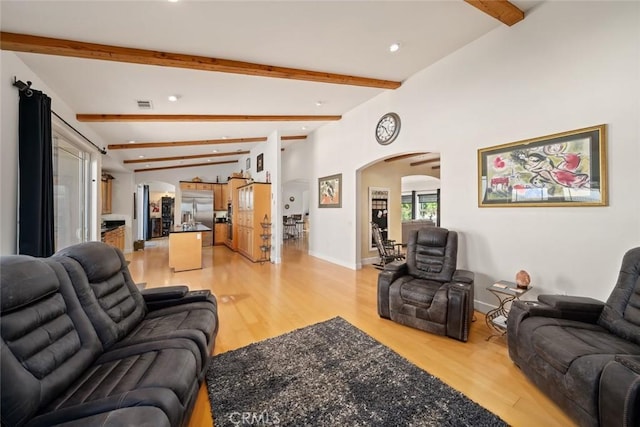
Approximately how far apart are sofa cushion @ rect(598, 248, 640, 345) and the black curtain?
5.02 meters

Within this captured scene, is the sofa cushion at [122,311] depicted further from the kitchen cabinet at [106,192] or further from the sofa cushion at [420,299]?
the kitchen cabinet at [106,192]

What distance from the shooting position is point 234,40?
8.72 feet

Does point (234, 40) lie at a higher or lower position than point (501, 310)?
higher

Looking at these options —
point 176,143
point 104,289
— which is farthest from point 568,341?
point 176,143

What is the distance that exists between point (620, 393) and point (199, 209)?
32.5ft

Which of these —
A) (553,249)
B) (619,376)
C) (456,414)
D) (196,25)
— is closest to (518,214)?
(553,249)

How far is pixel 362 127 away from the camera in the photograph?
5.20 metres

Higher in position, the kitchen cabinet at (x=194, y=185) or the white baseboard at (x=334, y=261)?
the kitchen cabinet at (x=194, y=185)

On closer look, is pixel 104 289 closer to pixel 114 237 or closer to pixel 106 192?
pixel 114 237

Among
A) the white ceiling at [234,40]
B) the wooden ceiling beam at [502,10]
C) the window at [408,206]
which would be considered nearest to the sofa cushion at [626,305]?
the wooden ceiling beam at [502,10]

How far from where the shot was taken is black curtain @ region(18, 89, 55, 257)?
234 centimetres

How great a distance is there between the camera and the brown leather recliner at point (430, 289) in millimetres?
2500

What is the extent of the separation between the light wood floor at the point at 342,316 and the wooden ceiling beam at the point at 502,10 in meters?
3.35

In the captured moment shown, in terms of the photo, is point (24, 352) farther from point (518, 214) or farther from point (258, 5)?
point (518, 214)
